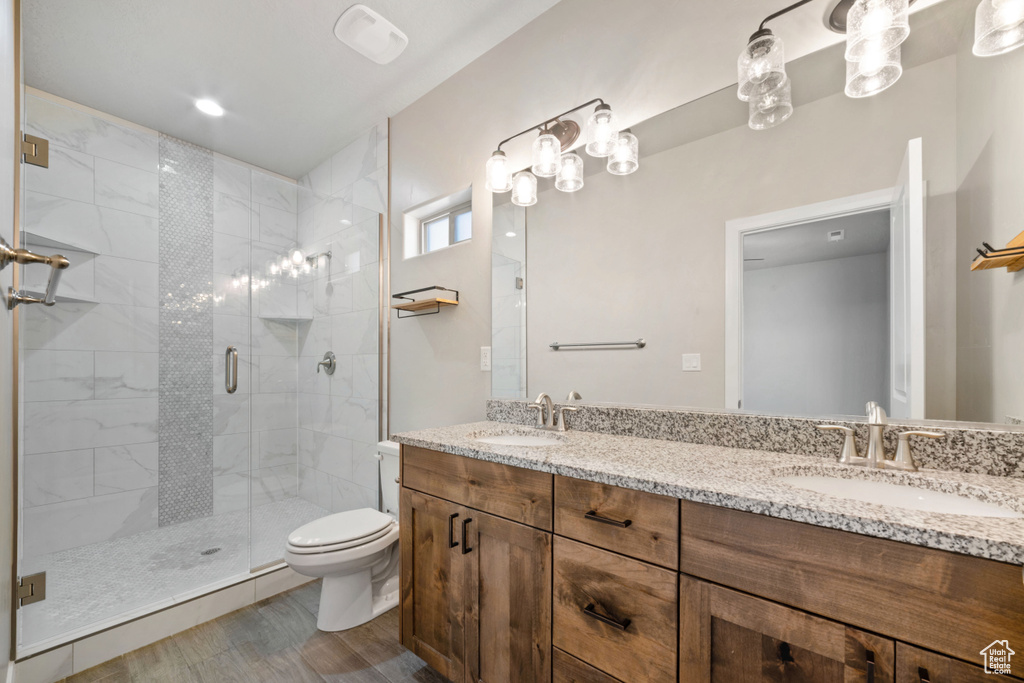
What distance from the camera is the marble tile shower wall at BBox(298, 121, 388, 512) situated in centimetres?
260

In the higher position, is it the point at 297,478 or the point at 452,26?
the point at 452,26

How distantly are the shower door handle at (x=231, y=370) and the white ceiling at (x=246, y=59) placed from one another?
140cm

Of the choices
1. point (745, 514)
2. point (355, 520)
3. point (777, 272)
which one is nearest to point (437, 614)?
point (355, 520)

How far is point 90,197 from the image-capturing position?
230cm

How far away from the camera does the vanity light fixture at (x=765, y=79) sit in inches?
47.9

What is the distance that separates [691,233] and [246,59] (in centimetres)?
227

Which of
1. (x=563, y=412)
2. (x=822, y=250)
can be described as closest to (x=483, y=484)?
(x=563, y=412)

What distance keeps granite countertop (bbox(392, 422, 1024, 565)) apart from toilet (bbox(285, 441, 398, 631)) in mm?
610

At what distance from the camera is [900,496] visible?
35.6 inches

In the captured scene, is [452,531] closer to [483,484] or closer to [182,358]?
[483,484]

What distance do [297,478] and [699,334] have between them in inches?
102

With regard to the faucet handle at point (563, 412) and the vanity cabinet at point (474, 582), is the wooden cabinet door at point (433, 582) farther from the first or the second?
the faucet handle at point (563, 412)

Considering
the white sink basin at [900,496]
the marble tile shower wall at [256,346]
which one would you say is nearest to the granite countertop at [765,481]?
the white sink basin at [900,496]

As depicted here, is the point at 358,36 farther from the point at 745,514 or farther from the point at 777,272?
the point at 745,514
